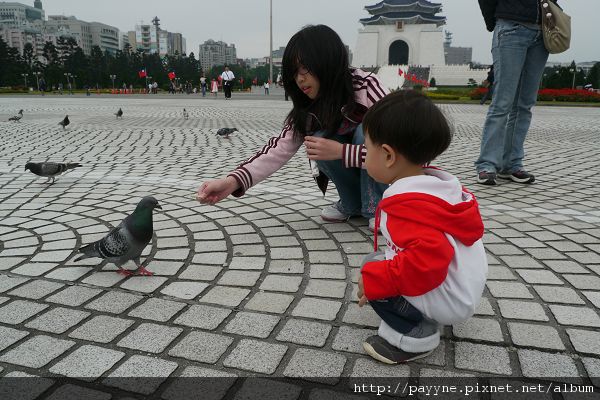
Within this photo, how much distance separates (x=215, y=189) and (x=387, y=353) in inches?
57.7

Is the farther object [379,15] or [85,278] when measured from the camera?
[379,15]

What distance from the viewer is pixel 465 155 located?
7.17 metres

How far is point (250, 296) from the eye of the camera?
2420 millimetres

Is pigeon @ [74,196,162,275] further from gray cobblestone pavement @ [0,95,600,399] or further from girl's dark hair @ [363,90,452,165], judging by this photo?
girl's dark hair @ [363,90,452,165]

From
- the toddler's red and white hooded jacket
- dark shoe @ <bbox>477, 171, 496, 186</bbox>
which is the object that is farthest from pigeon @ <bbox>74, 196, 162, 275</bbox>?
dark shoe @ <bbox>477, 171, 496, 186</bbox>

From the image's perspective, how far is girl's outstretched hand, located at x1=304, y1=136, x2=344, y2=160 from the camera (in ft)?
8.95

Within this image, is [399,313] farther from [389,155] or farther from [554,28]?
[554,28]

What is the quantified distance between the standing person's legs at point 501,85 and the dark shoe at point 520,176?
159 mm

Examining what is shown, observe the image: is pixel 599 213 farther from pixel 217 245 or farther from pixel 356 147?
pixel 217 245

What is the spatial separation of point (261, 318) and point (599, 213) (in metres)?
3.22

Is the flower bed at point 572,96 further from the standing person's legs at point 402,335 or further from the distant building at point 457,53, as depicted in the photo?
the distant building at point 457,53

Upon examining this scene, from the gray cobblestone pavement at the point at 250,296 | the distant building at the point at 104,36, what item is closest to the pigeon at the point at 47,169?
the gray cobblestone pavement at the point at 250,296

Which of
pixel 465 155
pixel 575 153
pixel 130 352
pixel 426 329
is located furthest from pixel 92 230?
pixel 575 153

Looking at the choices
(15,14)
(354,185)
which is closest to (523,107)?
(354,185)
